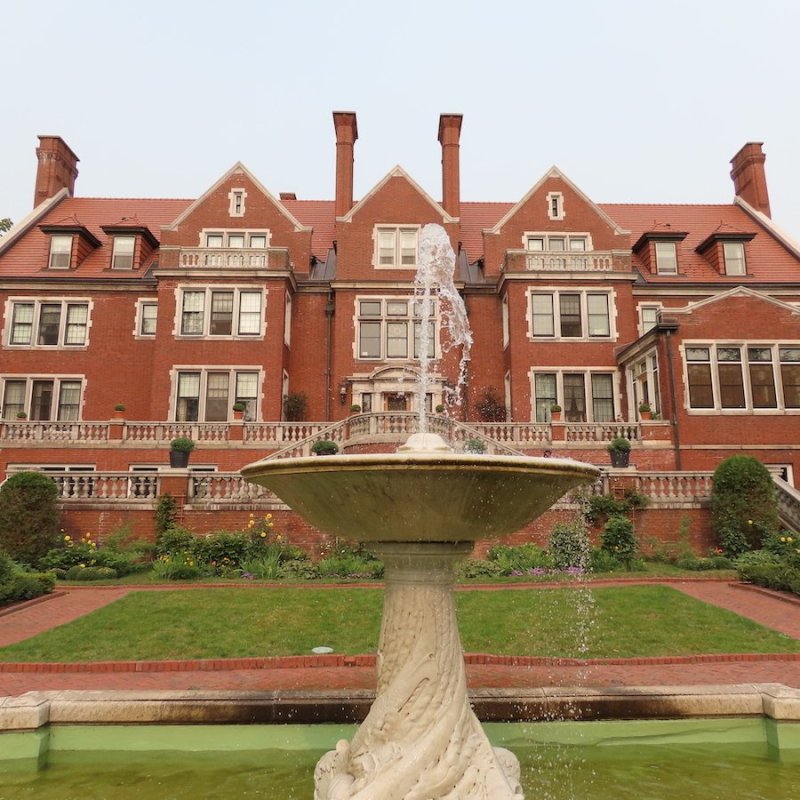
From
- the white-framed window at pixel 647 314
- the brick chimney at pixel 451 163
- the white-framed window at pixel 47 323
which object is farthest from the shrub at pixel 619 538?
the white-framed window at pixel 47 323

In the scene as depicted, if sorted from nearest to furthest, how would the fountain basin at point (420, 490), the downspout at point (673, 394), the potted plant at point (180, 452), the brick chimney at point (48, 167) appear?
the fountain basin at point (420, 490) < the potted plant at point (180, 452) < the downspout at point (673, 394) < the brick chimney at point (48, 167)

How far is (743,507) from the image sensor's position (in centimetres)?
1602

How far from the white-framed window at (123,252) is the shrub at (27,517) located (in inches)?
617

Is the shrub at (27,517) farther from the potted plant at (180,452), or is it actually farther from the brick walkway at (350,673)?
the brick walkway at (350,673)

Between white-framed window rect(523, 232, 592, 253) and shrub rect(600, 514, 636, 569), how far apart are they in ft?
51.6

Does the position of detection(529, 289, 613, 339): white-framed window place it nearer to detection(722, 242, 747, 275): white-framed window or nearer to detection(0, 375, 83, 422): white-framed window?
detection(722, 242, 747, 275): white-framed window

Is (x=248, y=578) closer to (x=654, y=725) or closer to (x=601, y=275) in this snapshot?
(x=654, y=725)

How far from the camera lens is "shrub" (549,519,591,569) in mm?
15542

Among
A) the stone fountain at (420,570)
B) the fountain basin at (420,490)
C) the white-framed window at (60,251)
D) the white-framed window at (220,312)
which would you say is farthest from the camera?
the white-framed window at (60,251)

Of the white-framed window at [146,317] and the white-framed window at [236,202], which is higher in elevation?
the white-framed window at [236,202]

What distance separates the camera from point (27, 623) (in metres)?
10.4

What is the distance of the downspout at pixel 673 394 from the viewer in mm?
21484

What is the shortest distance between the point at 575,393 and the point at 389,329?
844cm

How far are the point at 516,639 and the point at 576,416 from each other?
17762 mm
